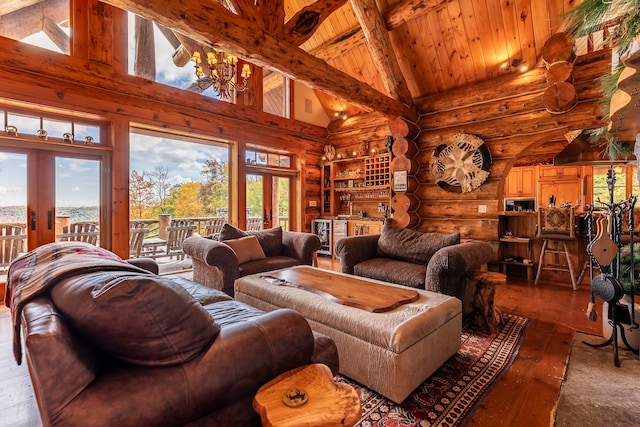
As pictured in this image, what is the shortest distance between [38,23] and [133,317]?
4.90 metres

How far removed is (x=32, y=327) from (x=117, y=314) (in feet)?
0.76

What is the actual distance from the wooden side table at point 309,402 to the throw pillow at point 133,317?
0.94ft

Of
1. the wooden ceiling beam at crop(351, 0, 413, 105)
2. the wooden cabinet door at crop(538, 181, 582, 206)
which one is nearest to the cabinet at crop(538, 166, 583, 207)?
the wooden cabinet door at crop(538, 181, 582, 206)

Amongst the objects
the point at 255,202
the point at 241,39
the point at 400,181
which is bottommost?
the point at 255,202

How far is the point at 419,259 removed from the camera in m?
3.35

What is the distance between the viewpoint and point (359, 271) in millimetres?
3393

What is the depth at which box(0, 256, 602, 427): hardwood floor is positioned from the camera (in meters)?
1.67

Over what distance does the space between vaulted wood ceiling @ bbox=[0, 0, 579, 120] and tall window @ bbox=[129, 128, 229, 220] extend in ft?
7.00

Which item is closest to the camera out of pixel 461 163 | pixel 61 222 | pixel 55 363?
pixel 55 363

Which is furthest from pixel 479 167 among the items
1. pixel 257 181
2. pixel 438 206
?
pixel 257 181

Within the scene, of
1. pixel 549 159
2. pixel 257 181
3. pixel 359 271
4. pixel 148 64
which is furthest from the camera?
pixel 549 159

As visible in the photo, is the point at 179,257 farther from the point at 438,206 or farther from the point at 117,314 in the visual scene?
the point at 117,314

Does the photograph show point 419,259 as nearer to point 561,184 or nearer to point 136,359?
point 136,359

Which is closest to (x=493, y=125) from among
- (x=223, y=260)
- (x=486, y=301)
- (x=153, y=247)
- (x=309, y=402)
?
(x=486, y=301)
